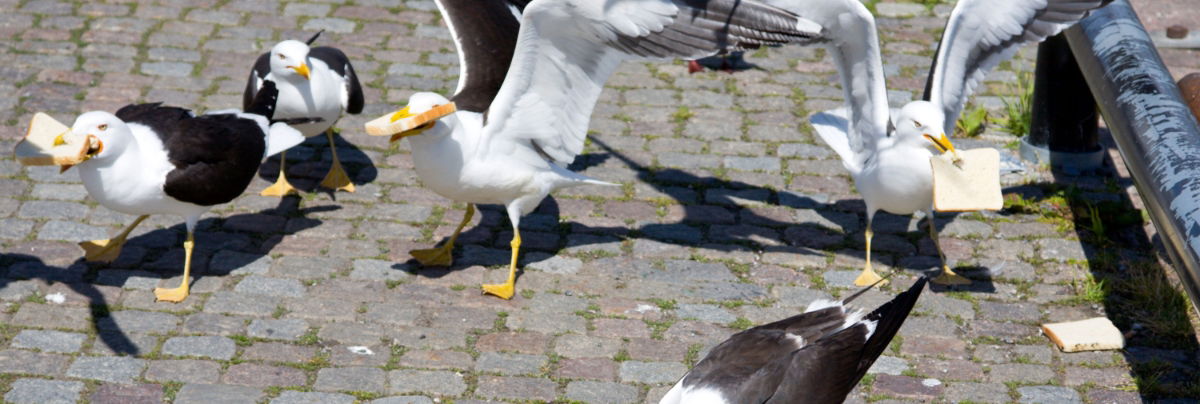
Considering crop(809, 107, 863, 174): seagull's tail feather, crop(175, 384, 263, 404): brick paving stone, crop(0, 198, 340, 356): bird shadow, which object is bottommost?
crop(0, 198, 340, 356): bird shadow

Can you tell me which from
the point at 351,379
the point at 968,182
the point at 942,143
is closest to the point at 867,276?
the point at 942,143

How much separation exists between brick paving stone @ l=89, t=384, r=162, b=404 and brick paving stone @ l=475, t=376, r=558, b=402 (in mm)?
1283

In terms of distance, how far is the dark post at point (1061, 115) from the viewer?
7.53 m

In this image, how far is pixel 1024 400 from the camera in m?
5.50

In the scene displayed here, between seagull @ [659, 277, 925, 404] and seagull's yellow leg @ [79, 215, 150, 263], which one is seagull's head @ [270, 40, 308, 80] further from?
seagull @ [659, 277, 925, 404]

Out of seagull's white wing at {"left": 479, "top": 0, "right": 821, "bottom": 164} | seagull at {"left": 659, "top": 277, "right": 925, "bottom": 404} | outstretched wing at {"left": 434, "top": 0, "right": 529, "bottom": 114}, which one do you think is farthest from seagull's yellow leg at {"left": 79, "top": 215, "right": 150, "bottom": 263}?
seagull at {"left": 659, "top": 277, "right": 925, "bottom": 404}

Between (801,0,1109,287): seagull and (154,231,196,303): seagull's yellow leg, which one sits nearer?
(154,231,196,303): seagull's yellow leg

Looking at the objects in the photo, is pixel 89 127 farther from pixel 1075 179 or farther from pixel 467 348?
pixel 1075 179

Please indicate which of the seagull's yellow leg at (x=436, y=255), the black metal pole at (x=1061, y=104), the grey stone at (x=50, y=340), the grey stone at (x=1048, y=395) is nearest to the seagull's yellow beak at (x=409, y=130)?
the seagull's yellow leg at (x=436, y=255)

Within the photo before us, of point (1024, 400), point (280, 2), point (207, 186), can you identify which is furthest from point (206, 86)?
point (1024, 400)

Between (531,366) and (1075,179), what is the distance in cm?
372

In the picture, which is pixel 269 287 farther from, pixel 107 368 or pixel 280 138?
pixel 107 368

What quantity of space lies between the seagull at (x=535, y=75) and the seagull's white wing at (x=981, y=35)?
3.03 ft

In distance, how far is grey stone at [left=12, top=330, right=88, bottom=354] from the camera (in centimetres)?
563
